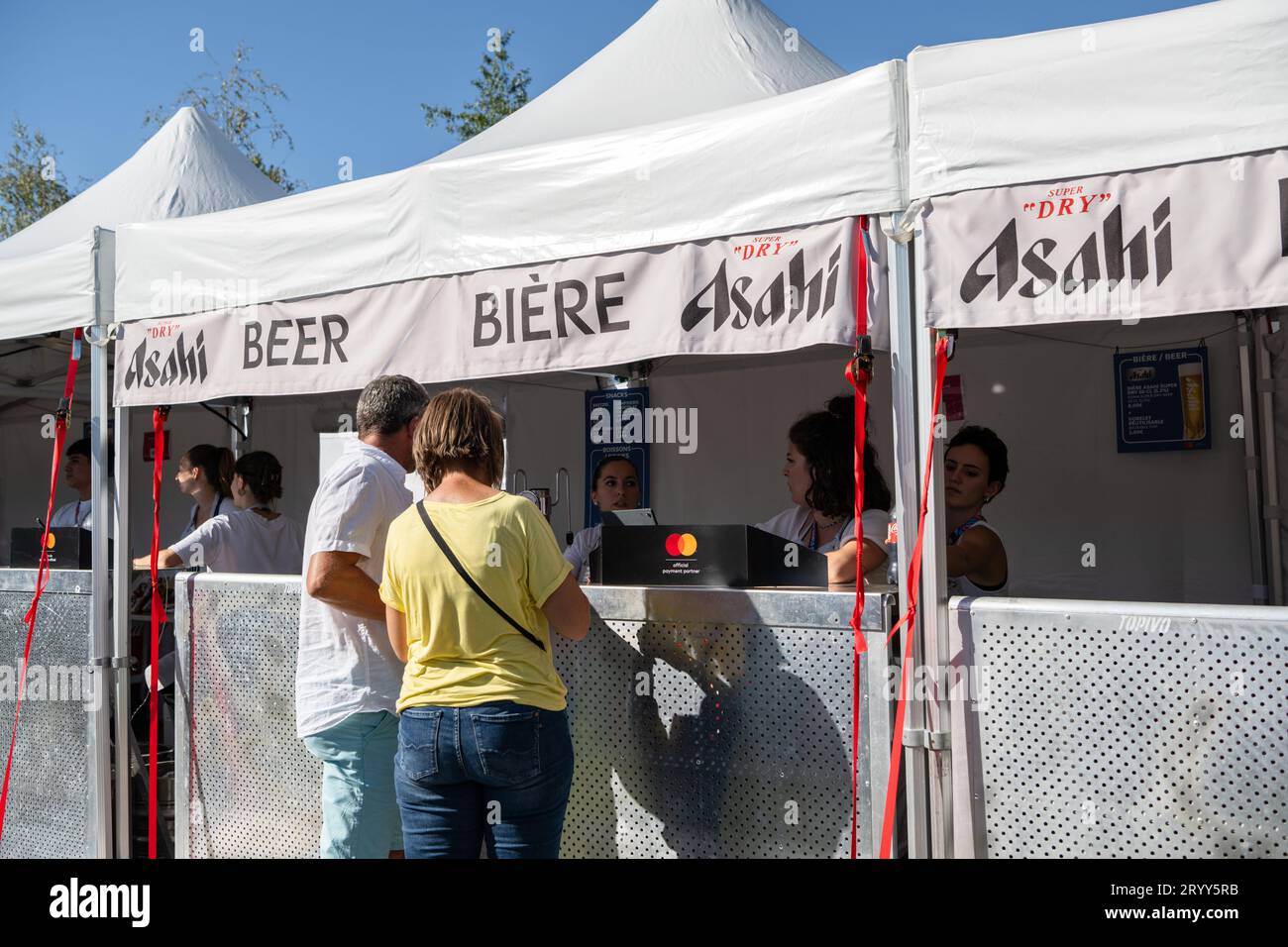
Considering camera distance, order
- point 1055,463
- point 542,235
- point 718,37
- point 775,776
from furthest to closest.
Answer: point 1055,463, point 718,37, point 542,235, point 775,776

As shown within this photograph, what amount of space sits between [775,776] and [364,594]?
4.04ft

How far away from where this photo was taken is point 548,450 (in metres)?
7.62

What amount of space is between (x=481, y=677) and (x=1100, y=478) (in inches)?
167

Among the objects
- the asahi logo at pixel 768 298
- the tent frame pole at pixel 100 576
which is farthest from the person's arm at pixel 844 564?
the tent frame pole at pixel 100 576

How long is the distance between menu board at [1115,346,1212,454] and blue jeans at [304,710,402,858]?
13.8 ft

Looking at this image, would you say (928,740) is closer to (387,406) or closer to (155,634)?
(387,406)

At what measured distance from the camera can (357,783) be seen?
306cm

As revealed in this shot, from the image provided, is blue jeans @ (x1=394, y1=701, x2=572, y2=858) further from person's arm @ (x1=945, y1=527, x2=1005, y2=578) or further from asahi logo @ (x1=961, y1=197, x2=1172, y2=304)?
asahi logo @ (x1=961, y1=197, x2=1172, y2=304)

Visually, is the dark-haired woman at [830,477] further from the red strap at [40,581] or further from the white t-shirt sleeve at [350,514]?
the red strap at [40,581]

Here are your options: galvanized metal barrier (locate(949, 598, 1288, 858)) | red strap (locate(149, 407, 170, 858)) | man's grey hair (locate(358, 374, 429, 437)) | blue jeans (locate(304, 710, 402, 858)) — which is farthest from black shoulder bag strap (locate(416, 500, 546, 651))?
red strap (locate(149, 407, 170, 858))

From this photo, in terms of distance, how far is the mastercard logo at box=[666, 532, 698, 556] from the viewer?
315 centimetres

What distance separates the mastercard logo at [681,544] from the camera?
124 inches
